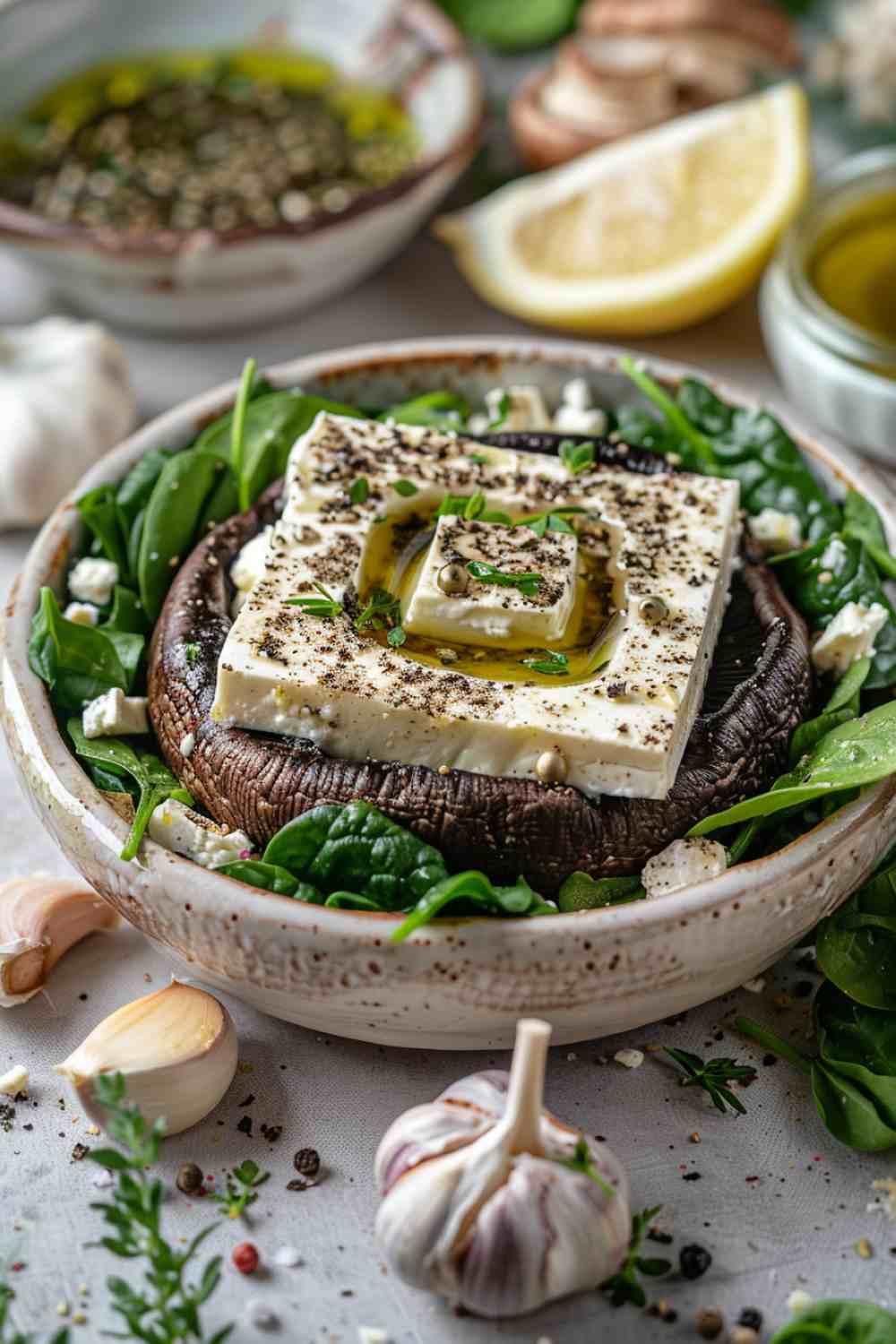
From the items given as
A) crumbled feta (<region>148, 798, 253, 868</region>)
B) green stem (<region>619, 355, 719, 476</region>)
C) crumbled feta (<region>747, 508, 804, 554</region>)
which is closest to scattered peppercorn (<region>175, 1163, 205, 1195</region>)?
crumbled feta (<region>148, 798, 253, 868</region>)

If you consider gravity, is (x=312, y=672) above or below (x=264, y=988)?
above

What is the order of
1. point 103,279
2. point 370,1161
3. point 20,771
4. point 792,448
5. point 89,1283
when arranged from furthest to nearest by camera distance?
point 103,279
point 792,448
point 20,771
point 370,1161
point 89,1283

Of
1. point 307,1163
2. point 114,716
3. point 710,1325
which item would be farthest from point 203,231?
point 710,1325

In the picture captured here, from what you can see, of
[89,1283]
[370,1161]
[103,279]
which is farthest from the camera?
[103,279]

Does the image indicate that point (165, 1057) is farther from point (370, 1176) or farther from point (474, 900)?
point (474, 900)

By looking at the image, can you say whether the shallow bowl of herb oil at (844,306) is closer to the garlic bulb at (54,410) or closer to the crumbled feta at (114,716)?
the garlic bulb at (54,410)

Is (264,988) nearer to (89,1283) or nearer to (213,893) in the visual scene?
(213,893)

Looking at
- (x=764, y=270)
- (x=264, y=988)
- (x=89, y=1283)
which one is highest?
(x=264, y=988)

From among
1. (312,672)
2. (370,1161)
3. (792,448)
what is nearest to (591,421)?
(792,448)

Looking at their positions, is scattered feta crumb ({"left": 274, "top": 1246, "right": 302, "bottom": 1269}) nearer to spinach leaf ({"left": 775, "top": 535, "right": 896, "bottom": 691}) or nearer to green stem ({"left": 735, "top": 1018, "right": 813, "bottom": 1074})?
green stem ({"left": 735, "top": 1018, "right": 813, "bottom": 1074})
